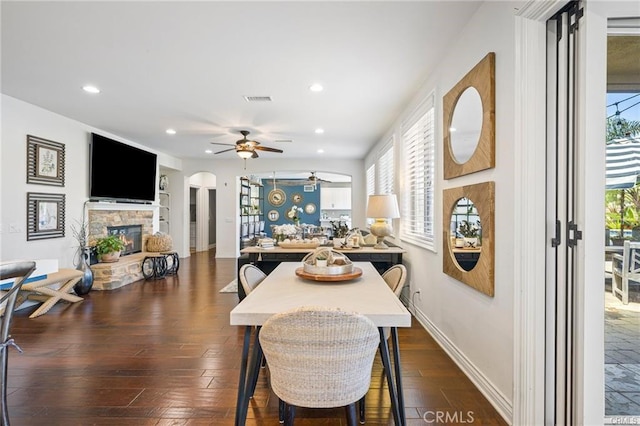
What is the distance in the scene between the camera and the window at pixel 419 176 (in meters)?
3.31

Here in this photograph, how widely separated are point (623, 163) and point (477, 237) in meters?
0.89

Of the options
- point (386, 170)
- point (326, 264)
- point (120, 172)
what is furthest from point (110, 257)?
point (386, 170)

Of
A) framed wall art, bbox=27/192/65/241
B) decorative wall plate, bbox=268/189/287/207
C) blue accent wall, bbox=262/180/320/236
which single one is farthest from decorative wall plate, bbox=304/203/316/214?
framed wall art, bbox=27/192/65/241

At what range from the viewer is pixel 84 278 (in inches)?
183

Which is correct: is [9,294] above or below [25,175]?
below

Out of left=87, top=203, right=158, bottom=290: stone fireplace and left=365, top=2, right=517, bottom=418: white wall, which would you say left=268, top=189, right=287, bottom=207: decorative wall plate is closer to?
left=87, top=203, right=158, bottom=290: stone fireplace

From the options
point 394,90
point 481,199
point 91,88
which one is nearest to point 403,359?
point 481,199

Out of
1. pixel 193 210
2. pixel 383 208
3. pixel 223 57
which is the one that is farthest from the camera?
pixel 193 210

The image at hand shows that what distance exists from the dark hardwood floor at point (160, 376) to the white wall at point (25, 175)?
0.89 meters

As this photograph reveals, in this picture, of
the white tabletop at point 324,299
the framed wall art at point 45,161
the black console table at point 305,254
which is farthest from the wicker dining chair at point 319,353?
the framed wall art at point 45,161

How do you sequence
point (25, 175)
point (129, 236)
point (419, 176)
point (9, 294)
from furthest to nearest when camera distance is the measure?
1. point (129, 236)
2. point (25, 175)
3. point (419, 176)
4. point (9, 294)

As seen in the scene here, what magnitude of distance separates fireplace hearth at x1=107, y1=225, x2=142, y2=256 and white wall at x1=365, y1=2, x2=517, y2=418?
18.9ft

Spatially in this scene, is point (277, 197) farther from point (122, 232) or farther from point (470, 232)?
point (470, 232)

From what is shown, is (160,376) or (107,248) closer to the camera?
(160,376)
